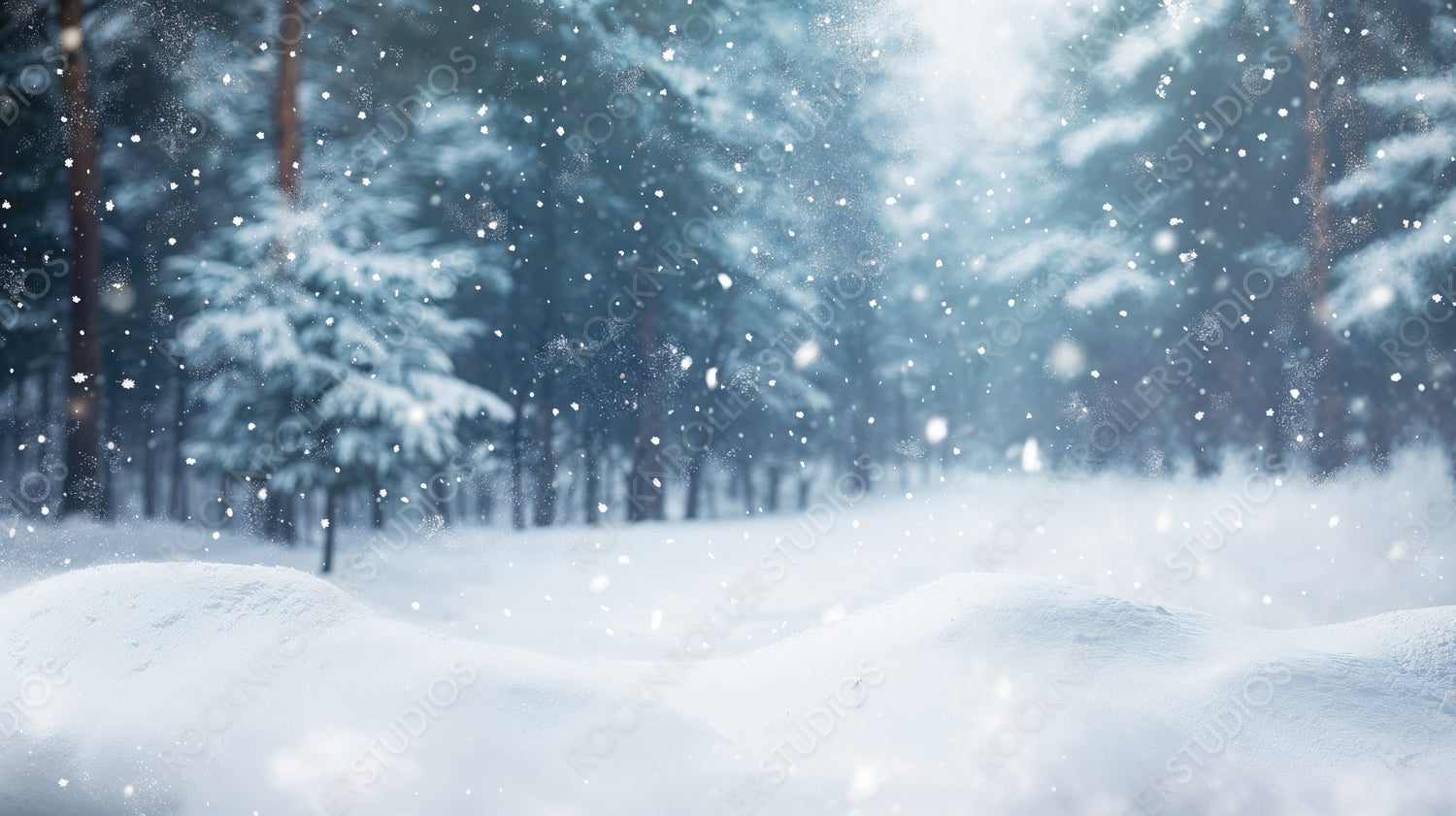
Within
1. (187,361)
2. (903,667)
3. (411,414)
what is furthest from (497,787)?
(187,361)

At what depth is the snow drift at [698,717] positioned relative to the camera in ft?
10.4

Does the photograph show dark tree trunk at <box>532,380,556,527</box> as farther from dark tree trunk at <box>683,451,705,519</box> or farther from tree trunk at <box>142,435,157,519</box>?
tree trunk at <box>142,435,157,519</box>

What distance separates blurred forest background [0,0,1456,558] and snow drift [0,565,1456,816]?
109 inches

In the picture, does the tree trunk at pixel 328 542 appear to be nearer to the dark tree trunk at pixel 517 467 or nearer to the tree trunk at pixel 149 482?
the tree trunk at pixel 149 482

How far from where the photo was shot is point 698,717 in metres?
3.61

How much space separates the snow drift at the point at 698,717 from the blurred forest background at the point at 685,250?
278 cm

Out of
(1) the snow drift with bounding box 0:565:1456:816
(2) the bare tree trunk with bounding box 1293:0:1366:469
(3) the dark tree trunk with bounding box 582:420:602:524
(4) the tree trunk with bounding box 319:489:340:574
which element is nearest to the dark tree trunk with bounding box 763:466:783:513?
(3) the dark tree trunk with bounding box 582:420:602:524

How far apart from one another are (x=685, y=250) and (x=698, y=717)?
4.71m

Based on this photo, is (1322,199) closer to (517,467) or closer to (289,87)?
(517,467)

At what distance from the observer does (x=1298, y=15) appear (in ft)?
21.4

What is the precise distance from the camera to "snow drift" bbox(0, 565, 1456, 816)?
316 cm

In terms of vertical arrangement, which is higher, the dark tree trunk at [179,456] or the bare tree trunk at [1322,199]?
the bare tree trunk at [1322,199]

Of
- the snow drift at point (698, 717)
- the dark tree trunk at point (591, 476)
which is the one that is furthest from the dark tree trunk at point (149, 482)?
the dark tree trunk at point (591, 476)

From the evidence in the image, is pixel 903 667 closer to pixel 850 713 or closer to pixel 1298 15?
pixel 850 713
